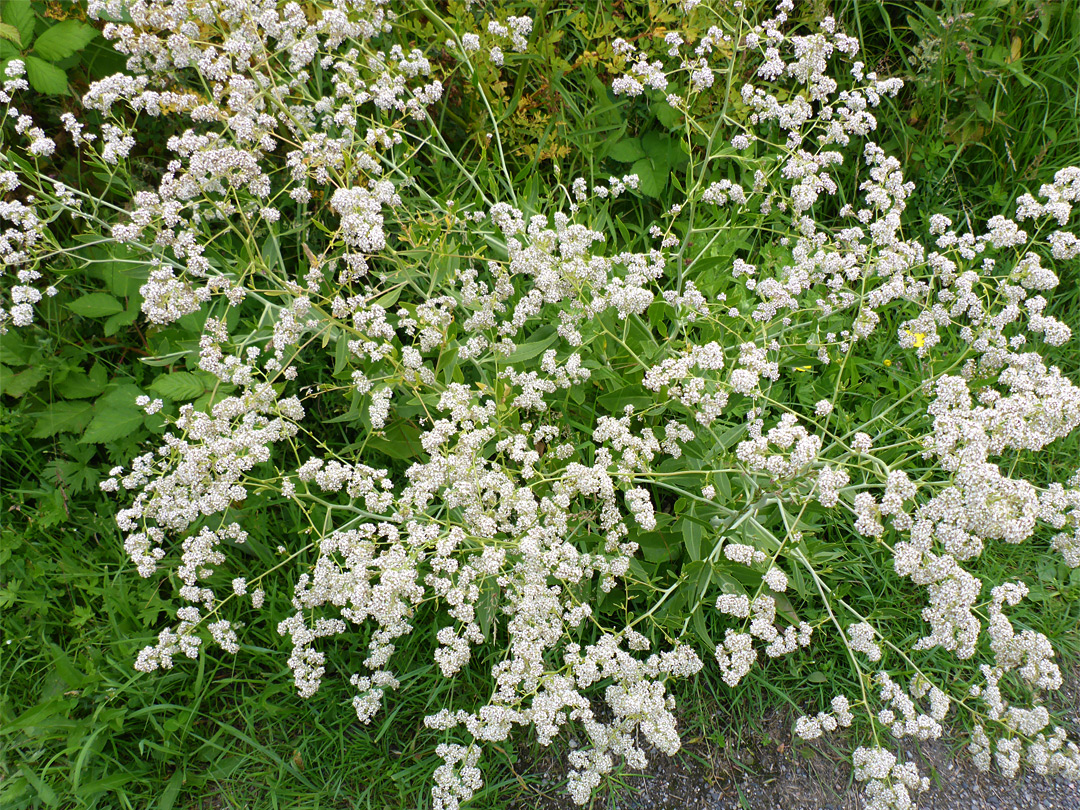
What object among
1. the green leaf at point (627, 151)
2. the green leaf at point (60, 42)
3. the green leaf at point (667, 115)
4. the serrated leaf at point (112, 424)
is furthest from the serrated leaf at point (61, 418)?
the green leaf at point (667, 115)

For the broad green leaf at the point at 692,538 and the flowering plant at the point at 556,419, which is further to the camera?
the broad green leaf at the point at 692,538

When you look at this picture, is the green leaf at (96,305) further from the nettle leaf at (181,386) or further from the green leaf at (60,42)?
the green leaf at (60,42)

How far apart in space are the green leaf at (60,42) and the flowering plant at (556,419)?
37 centimetres

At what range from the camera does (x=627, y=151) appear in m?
3.64

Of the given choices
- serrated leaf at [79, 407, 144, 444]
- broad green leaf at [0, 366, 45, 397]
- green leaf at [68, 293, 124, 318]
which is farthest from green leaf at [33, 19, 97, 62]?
serrated leaf at [79, 407, 144, 444]

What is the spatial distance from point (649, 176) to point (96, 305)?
285 cm

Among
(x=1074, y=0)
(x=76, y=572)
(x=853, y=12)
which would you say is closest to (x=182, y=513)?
(x=76, y=572)

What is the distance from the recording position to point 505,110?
11.4ft

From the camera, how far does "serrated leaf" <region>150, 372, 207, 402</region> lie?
2.78m

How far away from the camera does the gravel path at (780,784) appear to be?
9.20 ft

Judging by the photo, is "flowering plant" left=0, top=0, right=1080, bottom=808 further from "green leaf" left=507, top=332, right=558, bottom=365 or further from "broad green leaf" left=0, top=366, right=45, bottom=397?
"broad green leaf" left=0, top=366, right=45, bottom=397

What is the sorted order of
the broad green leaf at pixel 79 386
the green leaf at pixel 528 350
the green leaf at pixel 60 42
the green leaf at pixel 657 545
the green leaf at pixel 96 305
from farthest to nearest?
the broad green leaf at pixel 79 386
the green leaf at pixel 96 305
the green leaf at pixel 60 42
the green leaf at pixel 657 545
the green leaf at pixel 528 350

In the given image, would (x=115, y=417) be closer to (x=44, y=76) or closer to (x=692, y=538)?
(x=44, y=76)

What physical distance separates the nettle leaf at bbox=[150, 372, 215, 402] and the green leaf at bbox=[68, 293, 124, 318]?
0.60 meters
